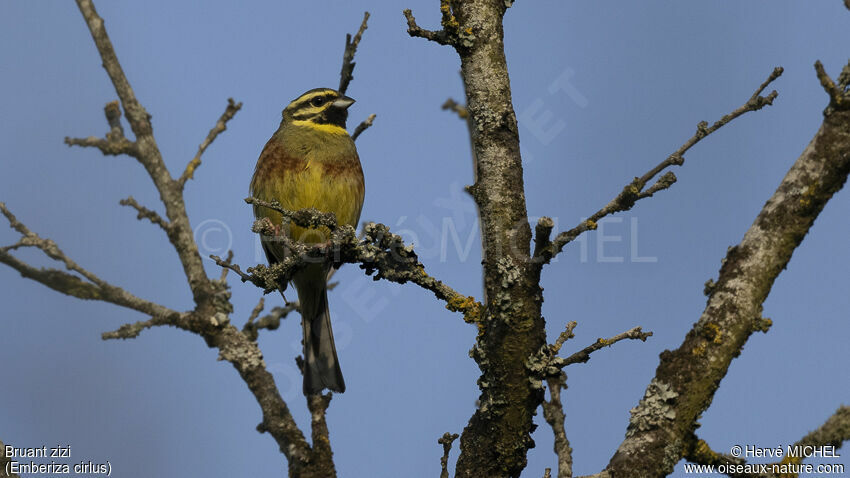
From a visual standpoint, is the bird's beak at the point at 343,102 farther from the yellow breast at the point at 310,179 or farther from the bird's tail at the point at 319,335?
the bird's tail at the point at 319,335

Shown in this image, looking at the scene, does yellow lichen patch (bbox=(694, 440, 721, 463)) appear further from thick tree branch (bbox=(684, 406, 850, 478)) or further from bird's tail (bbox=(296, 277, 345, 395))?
bird's tail (bbox=(296, 277, 345, 395))

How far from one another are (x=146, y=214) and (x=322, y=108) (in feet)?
5.95

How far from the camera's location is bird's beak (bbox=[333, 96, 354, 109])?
6914mm

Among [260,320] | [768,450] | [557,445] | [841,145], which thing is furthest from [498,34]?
[260,320]

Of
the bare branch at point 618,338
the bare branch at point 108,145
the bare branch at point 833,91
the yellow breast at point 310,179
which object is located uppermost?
the bare branch at point 108,145

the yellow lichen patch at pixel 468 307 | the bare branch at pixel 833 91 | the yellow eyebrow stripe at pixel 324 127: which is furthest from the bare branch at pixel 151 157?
the bare branch at pixel 833 91

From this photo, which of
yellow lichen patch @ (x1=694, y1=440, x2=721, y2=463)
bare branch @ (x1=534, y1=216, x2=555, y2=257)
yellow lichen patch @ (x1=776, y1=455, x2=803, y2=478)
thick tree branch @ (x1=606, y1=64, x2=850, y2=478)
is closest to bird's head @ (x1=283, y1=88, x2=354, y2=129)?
bare branch @ (x1=534, y1=216, x2=555, y2=257)

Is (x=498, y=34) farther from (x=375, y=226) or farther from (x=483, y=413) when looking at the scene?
(x=483, y=413)

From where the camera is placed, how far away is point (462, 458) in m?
3.96

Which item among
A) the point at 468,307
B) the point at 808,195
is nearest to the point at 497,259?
the point at 468,307

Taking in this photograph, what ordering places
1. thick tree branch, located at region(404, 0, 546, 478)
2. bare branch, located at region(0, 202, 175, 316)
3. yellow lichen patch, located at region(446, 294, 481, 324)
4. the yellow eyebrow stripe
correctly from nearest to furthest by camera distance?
thick tree branch, located at region(404, 0, 546, 478)
yellow lichen patch, located at region(446, 294, 481, 324)
bare branch, located at region(0, 202, 175, 316)
the yellow eyebrow stripe

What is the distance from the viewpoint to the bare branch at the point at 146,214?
19.1ft

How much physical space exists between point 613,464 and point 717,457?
1.45ft

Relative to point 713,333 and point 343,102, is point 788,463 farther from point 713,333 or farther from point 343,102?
point 343,102
